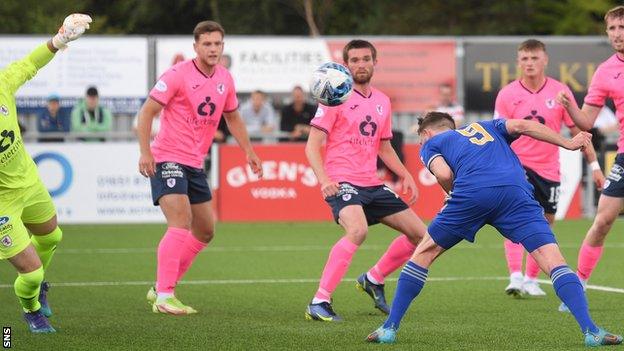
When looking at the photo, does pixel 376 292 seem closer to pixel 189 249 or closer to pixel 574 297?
pixel 189 249

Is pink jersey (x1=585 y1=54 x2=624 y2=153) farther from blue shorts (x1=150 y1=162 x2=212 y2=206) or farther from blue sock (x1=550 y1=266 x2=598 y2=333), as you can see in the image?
blue shorts (x1=150 y1=162 x2=212 y2=206)

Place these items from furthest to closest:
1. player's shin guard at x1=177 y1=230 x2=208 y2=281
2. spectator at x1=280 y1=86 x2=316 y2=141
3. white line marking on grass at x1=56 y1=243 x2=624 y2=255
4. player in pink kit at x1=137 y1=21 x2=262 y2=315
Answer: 1. spectator at x1=280 y1=86 x2=316 y2=141
2. white line marking on grass at x1=56 y1=243 x2=624 y2=255
3. player's shin guard at x1=177 y1=230 x2=208 y2=281
4. player in pink kit at x1=137 y1=21 x2=262 y2=315

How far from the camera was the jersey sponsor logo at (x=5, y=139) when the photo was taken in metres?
9.81

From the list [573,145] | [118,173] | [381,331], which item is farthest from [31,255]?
[118,173]

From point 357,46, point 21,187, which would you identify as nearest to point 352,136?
point 357,46

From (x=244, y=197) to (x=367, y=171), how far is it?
455 inches

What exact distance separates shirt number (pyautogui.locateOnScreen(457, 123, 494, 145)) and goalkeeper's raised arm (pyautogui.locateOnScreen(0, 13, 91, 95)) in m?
2.88

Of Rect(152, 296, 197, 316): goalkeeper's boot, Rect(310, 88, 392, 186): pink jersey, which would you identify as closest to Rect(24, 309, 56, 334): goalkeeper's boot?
Rect(152, 296, 197, 316): goalkeeper's boot

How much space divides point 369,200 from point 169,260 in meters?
1.82

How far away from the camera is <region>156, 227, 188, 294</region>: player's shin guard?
38.1 feet

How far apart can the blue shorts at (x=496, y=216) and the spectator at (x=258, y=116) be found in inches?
578

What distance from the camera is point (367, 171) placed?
11.2 metres

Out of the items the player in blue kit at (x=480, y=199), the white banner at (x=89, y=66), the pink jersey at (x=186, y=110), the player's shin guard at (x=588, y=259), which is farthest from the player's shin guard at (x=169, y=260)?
the white banner at (x=89, y=66)

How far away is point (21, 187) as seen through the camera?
395 inches
